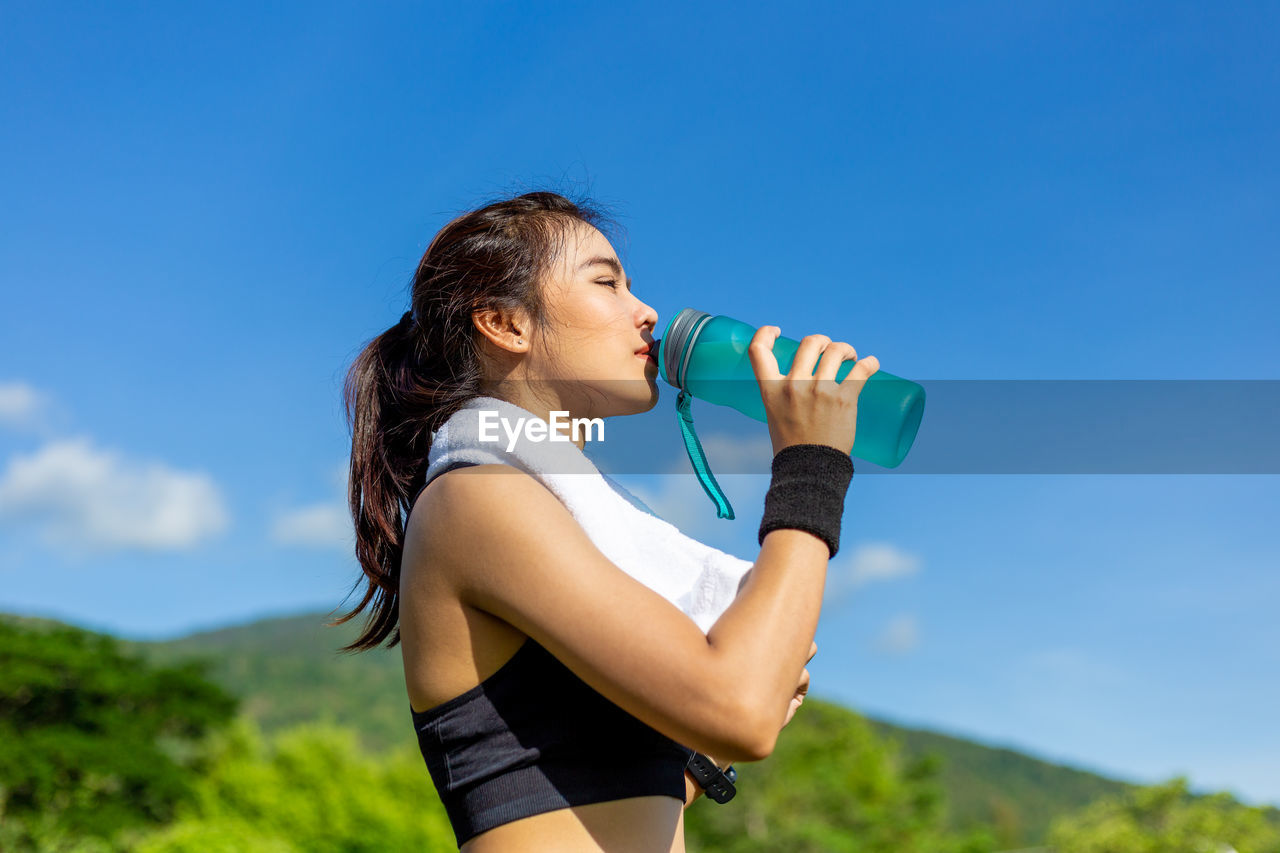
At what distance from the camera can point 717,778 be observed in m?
1.88

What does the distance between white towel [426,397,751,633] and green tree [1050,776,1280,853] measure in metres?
27.4

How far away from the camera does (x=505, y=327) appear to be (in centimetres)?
193

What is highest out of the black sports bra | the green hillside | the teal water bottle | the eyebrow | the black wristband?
the green hillside

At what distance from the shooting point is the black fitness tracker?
1.86 metres

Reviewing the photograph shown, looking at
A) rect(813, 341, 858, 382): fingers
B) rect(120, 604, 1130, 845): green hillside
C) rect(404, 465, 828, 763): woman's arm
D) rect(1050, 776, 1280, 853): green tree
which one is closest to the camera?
rect(404, 465, 828, 763): woman's arm

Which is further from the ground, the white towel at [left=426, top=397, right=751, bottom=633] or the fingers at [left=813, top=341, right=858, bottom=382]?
the fingers at [left=813, top=341, right=858, bottom=382]

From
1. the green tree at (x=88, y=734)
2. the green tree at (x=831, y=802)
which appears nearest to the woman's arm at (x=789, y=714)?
the green tree at (x=831, y=802)

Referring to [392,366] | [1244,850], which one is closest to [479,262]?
[392,366]

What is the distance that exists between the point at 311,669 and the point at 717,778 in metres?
87.4

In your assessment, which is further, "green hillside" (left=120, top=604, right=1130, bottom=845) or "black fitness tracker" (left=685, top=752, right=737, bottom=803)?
"green hillside" (left=120, top=604, right=1130, bottom=845)

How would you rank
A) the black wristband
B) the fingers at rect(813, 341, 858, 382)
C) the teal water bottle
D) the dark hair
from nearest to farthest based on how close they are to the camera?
1. the black wristband
2. the fingers at rect(813, 341, 858, 382)
3. the teal water bottle
4. the dark hair

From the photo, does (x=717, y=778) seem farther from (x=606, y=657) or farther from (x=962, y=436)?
(x=962, y=436)

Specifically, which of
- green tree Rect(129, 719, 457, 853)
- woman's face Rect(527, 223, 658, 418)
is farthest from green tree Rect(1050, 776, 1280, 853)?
woman's face Rect(527, 223, 658, 418)

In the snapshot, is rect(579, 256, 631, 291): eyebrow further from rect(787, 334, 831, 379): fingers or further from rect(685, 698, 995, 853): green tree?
rect(685, 698, 995, 853): green tree
